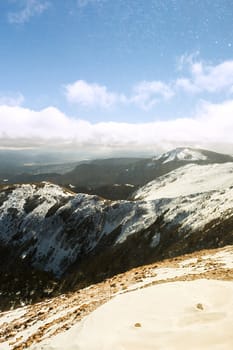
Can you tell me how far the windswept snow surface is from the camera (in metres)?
10.2

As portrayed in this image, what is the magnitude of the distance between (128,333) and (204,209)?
263 feet

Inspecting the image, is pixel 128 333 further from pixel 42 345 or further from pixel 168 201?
pixel 168 201

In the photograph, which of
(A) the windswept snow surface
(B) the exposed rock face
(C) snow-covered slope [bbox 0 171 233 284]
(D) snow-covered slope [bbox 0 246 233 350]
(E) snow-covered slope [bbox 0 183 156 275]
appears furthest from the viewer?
(E) snow-covered slope [bbox 0 183 156 275]

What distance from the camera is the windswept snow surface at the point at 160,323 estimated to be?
10188mm

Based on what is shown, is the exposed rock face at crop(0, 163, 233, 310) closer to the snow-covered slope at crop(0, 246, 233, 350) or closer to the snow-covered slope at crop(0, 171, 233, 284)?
the snow-covered slope at crop(0, 171, 233, 284)

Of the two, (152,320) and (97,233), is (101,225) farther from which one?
(152,320)

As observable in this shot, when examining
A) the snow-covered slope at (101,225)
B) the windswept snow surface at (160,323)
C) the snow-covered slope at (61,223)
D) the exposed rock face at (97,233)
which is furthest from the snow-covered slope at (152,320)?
the snow-covered slope at (61,223)

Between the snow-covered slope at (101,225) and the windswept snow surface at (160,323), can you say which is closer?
the windswept snow surface at (160,323)

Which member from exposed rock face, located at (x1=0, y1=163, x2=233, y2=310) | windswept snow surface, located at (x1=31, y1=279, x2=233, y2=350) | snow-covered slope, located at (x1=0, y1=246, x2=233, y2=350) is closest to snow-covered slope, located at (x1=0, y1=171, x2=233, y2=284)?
exposed rock face, located at (x1=0, y1=163, x2=233, y2=310)

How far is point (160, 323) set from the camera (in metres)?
11.6

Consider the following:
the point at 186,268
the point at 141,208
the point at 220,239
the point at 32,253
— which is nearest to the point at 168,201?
A: the point at 141,208

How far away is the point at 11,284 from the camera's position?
306 feet

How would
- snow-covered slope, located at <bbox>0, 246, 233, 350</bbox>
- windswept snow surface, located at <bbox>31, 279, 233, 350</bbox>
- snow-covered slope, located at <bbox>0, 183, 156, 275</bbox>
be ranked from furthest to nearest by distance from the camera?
snow-covered slope, located at <bbox>0, 183, 156, 275</bbox>, snow-covered slope, located at <bbox>0, 246, 233, 350</bbox>, windswept snow surface, located at <bbox>31, 279, 233, 350</bbox>

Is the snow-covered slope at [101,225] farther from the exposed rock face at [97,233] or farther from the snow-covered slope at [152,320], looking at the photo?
the snow-covered slope at [152,320]
